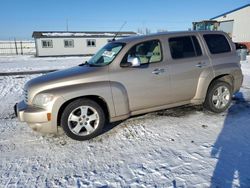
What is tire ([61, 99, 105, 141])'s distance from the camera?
166 inches

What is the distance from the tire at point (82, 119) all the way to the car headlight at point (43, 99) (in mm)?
342

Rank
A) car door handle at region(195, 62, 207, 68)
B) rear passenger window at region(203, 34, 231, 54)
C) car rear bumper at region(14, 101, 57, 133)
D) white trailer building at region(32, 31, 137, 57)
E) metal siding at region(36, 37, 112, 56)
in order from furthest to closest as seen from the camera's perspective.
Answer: metal siding at region(36, 37, 112, 56) → white trailer building at region(32, 31, 137, 57) → rear passenger window at region(203, 34, 231, 54) → car door handle at region(195, 62, 207, 68) → car rear bumper at region(14, 101, 57, 133)

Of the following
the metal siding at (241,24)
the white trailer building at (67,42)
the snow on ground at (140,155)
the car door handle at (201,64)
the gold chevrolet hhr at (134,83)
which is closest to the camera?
the snow on ground at (140,155)

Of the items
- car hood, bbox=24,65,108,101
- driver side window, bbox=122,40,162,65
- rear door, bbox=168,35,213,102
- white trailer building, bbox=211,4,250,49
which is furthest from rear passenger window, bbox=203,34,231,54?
white trailer building, bbox=211,4,250,49

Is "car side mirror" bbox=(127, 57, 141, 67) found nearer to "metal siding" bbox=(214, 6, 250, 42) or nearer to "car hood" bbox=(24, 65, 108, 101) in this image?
Answer: "car hood" bbox=(24, 65, 108, 101)

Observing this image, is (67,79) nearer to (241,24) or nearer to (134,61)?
(134,61)

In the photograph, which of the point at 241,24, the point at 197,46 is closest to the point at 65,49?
the point at 241,24

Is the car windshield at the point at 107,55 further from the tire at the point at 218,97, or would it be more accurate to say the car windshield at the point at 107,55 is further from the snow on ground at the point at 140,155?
the tire at the point at 218,97

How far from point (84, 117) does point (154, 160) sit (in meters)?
1.55

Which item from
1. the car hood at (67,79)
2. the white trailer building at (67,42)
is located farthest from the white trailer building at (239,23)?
the car hood at (67,79)

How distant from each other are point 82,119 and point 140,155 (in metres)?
1.30

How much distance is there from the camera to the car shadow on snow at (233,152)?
3047mm

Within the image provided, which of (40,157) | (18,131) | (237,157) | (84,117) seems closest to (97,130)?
(84,117)

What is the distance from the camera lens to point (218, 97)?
18.3ft
